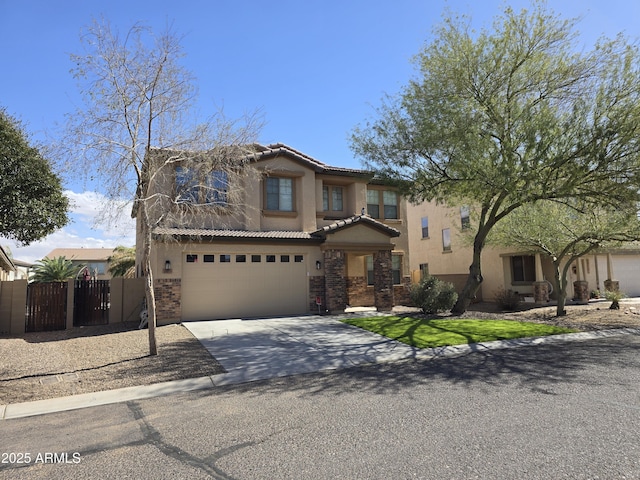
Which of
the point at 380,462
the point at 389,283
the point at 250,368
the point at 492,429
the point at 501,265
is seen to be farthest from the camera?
the point at 501,265

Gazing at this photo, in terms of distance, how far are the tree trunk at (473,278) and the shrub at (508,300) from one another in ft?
25.6

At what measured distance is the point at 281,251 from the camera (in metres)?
16.8

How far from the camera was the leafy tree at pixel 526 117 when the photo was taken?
11094 millimetres

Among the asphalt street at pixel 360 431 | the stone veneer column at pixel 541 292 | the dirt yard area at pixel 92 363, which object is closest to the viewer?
the asphalt street at pixel 360 431

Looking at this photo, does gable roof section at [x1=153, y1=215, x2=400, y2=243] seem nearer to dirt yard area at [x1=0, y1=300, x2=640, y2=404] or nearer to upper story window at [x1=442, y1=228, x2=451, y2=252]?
dirt yard area at [x1=0, y1=300, x2=640, y2=404]

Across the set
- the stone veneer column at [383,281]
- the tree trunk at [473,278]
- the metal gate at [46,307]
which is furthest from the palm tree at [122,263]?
the tree trunk at [473,278]

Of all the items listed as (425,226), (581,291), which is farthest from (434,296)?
(425,226)

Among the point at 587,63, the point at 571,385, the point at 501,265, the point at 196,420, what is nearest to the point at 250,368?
the point at 196,420

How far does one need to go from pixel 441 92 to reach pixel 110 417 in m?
12.2

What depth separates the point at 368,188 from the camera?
66.1ft

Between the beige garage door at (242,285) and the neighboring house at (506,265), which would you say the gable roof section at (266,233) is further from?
the neighboring house at (506,265)

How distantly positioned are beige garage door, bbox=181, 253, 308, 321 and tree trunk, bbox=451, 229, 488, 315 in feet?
20.5

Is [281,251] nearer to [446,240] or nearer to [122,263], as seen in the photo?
[122,263]

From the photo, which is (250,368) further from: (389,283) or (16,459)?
(389,283)
